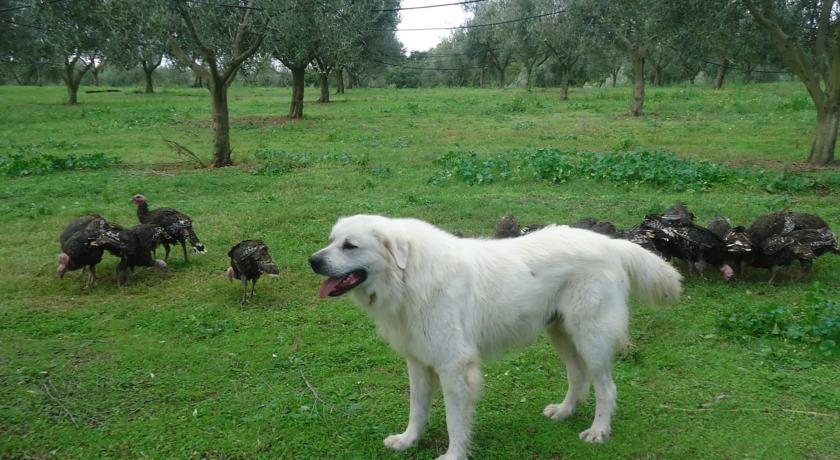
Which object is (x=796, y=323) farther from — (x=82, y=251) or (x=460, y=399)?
(x=82, y=251)

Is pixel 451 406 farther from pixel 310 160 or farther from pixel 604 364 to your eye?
pixel 310 160

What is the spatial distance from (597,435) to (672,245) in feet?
13.9

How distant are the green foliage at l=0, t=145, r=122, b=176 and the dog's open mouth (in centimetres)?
1439

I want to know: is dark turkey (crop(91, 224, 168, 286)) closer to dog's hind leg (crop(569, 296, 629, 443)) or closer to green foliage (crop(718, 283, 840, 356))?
dog's hind leg (crop(569, 296, 629, 443))

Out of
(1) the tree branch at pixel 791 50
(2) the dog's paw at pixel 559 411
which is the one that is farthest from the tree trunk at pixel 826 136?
(2) the dog's paw at pixel 559 411

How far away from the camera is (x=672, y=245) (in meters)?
8.23

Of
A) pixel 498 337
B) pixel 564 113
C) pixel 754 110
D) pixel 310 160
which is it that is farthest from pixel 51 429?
pixel 754 110

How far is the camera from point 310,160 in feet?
56.4

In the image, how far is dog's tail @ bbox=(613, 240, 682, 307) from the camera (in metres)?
4.91

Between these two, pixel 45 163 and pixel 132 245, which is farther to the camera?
pixel 45 163

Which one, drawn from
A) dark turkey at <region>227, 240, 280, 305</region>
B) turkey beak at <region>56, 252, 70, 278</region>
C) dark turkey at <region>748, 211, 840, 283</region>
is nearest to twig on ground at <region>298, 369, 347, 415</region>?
dark turkey at <region>227, 240, 280, 305</region>

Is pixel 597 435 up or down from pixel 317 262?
down

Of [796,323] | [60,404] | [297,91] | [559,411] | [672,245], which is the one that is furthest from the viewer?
[297,91]

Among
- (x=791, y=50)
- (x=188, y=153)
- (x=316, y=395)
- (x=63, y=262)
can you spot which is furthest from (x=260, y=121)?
(x=316, y=395)
